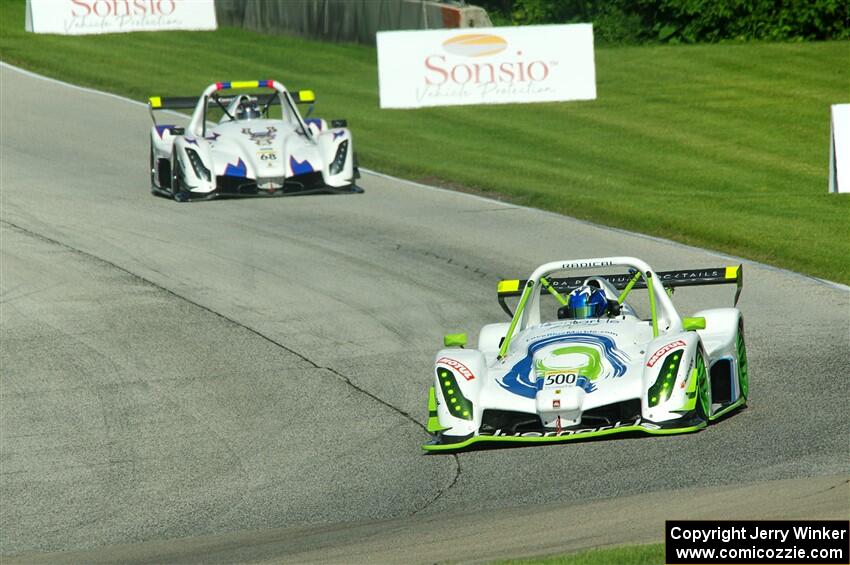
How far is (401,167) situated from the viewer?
25.2 metres

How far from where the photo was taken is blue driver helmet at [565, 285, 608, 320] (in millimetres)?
12164

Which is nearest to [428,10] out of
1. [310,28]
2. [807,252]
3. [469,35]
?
[310,28]

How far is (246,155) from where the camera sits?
21.6 meters

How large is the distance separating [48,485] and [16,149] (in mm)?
15213

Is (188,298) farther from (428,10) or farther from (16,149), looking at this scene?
(428,10)

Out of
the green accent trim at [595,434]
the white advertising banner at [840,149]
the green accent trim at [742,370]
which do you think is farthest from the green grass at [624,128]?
the green accent trim at [595,434]

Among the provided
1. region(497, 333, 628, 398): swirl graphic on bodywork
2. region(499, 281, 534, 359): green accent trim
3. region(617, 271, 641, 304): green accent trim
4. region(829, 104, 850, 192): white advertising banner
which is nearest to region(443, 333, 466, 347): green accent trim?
region(499, 281, 534, 359): green accent trim

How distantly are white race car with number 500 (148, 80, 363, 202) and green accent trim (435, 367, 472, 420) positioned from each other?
1078 centimetres

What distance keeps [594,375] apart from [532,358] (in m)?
0.59

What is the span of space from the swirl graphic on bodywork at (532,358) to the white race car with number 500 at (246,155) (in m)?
10.7

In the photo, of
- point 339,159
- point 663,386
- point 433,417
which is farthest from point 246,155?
point 663,386

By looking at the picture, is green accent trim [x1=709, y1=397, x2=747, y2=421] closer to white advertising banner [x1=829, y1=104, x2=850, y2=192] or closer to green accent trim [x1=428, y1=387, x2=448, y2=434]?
green accent trim [x1=428, y1=387, x2=448, y2=434]

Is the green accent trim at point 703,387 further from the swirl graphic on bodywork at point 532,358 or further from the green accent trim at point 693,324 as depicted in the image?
the swirl graphic on bodywork at point 532,358

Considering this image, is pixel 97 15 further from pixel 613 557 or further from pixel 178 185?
pixel 613 557
